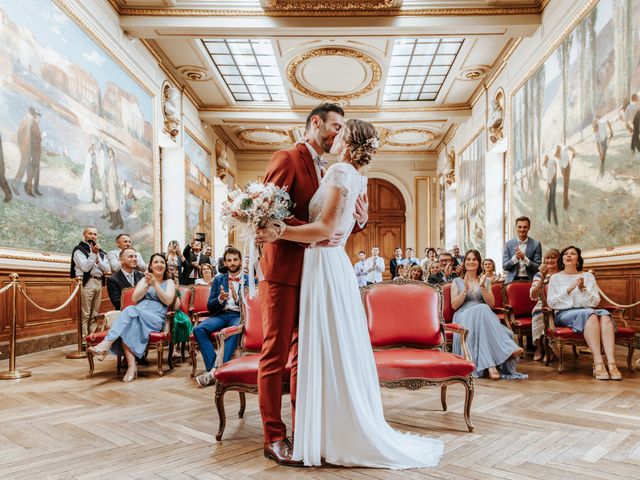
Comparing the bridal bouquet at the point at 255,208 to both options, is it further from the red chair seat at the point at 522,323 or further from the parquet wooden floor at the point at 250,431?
the red chair seat at the point at 522,323

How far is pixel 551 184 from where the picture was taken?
791 cm

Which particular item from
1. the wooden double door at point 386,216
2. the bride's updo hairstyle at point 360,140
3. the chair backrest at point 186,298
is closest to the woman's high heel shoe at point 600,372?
the bride's updo hairstyle at point 360,140

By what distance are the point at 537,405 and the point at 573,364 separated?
2.14 meters

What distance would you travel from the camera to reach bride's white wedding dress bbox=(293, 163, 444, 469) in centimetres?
240

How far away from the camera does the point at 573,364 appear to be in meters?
5.50

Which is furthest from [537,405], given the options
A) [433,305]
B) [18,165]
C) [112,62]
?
[112,62]

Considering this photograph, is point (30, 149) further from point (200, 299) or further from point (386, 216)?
point (386, 216)

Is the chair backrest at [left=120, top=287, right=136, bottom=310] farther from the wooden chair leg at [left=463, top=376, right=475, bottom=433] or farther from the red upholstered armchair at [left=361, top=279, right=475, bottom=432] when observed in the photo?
the wooden chair leg at [left=463, top=376, right=475, bottom=433]

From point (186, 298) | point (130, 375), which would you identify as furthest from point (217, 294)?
point (130, 375)

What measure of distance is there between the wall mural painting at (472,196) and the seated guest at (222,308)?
7766 mm

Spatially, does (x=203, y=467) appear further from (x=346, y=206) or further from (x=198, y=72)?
(x=198, y=72)

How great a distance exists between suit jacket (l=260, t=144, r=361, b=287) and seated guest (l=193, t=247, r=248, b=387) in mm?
2483

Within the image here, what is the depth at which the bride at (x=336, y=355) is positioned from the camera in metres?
2.38

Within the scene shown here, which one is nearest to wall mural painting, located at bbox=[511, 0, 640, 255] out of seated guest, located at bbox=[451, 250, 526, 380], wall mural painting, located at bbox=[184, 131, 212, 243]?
seated guest, located at bbox=[451, 250, 526, 380]
